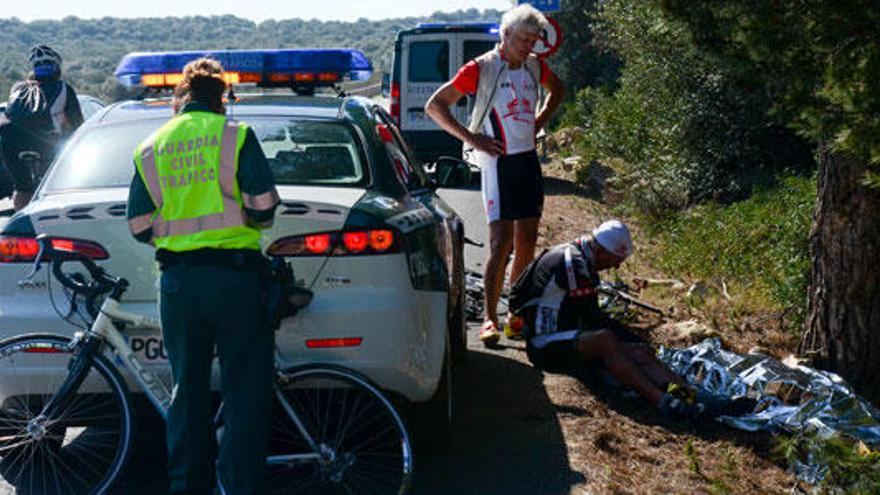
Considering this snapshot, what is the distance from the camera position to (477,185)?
62.0 feet

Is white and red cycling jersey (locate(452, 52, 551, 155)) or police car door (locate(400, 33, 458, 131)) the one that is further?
police car door (locate(400, 33, 458, 131))

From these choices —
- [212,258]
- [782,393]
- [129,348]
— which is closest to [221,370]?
[212,258]

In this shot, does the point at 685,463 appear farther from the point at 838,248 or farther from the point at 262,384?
the point at 262,384

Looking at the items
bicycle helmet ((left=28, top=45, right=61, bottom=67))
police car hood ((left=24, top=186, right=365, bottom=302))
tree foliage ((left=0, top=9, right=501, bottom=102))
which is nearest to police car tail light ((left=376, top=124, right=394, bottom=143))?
police car hood ((left=24, top=186, right=365, bottom=302))

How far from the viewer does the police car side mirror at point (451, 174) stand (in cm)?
687

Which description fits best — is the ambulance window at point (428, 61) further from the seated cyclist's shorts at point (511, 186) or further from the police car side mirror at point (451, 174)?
the police car side mirror at point (451, 174)

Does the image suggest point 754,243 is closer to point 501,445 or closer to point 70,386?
point 501,445

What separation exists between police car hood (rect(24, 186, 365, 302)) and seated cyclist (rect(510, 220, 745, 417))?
200 centimetres

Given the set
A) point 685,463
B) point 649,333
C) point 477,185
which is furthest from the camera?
point 477,185

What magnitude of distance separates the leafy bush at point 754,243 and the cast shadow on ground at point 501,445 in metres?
2.07

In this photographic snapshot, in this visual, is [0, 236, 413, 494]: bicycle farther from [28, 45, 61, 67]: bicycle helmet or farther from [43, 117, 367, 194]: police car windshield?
[28, 45, 61, 67]: bicycle helmet

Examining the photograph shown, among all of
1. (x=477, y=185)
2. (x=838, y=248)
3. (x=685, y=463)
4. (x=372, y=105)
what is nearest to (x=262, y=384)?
(x=685, y=463)

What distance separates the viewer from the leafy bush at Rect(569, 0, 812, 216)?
13.6 meters

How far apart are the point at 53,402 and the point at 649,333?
14.0 feet
